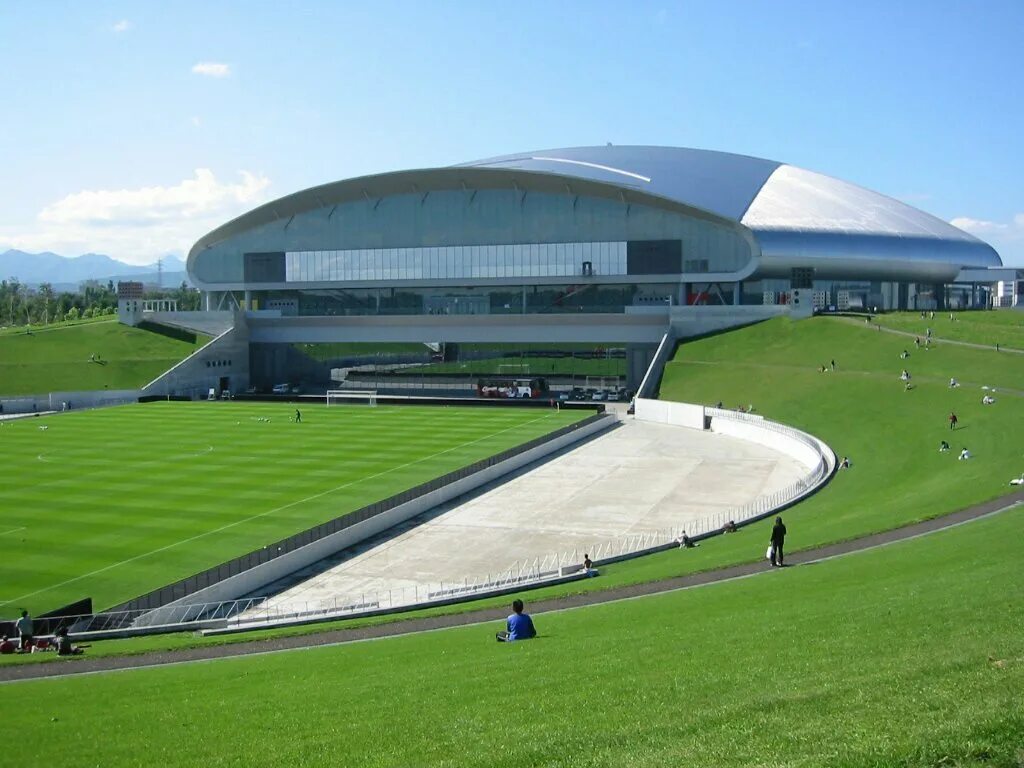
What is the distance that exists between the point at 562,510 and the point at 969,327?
1564 inches

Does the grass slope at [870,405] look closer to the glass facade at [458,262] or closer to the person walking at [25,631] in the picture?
the glass facade at [458,262]

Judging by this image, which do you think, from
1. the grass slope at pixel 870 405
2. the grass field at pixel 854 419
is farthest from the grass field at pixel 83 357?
the grass field at pixel 854 419

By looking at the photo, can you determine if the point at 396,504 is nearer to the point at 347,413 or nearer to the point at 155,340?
the point at 347,413

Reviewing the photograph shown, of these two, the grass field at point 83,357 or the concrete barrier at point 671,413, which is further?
the grass field at point 83,357

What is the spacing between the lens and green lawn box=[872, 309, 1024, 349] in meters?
57.1

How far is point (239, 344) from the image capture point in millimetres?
85750

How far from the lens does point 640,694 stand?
1083 centimetres

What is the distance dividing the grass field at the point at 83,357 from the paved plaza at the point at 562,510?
42.3m

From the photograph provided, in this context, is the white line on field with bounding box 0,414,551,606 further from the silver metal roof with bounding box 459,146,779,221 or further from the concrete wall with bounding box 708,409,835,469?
the silver metal roof with bounding box 459,146,779,221

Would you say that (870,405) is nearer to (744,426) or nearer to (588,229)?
(744,426)

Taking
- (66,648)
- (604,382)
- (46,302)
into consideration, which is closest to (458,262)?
(604,382)

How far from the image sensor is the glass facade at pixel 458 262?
→ 81125 millimetres

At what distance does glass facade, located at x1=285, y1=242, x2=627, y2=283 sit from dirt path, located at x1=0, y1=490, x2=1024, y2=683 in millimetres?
→ 57770

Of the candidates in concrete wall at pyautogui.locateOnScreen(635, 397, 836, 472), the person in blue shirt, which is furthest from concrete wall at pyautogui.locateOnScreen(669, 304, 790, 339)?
the person in blue shirt
